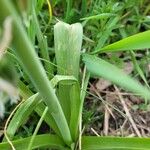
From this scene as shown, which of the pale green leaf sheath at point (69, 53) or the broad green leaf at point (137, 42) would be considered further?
the pale green leaf sheath at point (69, 53)

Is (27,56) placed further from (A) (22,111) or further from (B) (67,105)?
(B) (67,105)

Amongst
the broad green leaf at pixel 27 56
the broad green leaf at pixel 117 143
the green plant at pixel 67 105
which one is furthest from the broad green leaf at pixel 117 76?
the broad green leaf at pixel 117 143

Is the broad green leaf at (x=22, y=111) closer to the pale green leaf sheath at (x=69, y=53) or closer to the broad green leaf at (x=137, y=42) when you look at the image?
the pale green leaf sheath at (x=69, y=53)

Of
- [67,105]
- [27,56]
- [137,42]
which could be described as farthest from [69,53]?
[27,56]

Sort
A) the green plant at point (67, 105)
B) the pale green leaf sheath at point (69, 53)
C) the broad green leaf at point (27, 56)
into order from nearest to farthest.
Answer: the broad green leaf at point (27, 56) → the green plant at point (67, 105) → the pale green leaf sheath at point (69, 53)

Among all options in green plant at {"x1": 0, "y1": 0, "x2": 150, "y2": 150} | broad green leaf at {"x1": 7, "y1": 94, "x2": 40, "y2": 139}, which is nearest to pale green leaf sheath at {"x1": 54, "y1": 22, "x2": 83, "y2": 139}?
green plant at {"x1": 0, "y1": 0, "x2": 150, "y2": 150}

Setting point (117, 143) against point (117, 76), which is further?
point (117, 143)
